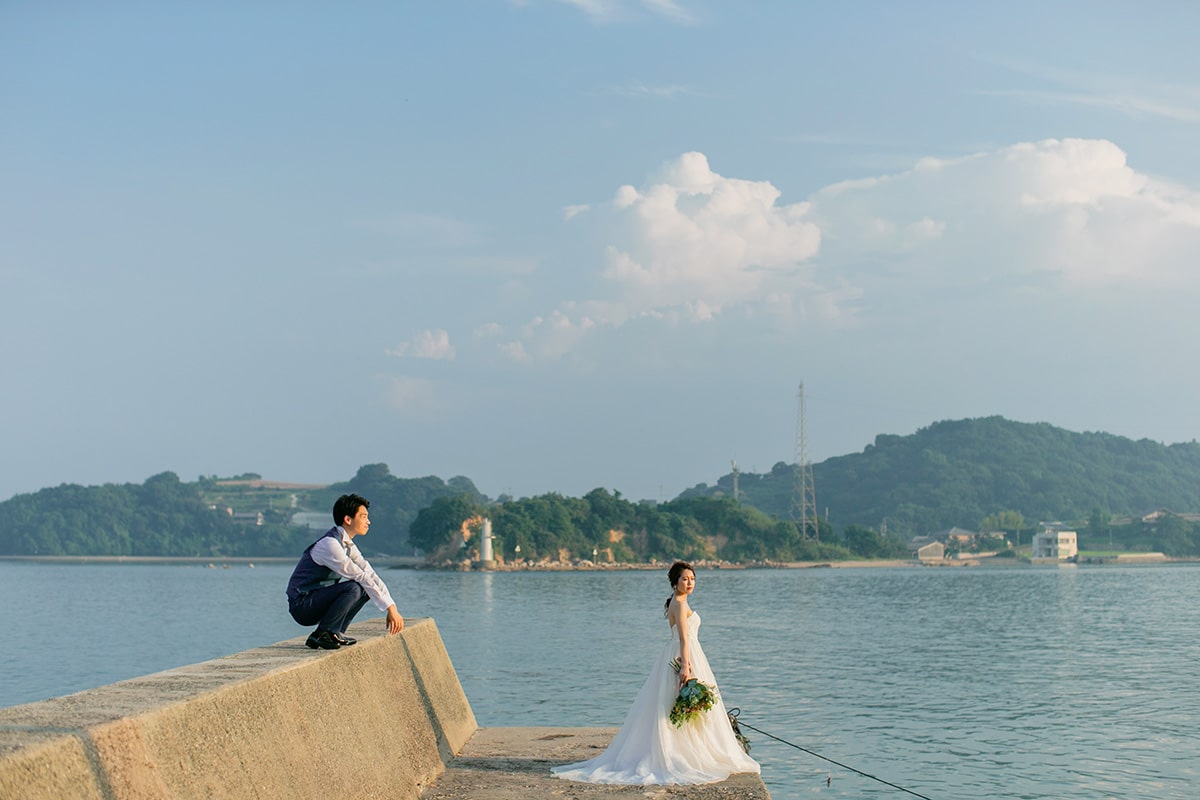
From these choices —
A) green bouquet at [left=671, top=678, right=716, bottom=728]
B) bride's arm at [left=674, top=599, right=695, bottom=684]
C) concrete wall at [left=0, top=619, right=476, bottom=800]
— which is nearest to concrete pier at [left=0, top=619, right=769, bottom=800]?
concrete wall at [left=0, top=619, right=476, bottom=800]

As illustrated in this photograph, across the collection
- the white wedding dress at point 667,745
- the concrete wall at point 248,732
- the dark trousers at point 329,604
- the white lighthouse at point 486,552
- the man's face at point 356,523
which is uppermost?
the man's face at point 356,523

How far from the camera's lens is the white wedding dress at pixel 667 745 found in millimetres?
9547

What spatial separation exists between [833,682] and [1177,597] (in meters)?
79.0

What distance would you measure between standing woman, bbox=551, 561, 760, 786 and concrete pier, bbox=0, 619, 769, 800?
238mm

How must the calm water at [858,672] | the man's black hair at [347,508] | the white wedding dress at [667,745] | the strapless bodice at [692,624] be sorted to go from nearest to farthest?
the man's black hair at [347,508], the white wedding dress at [667,745], the strapless bodice at [692,624], the calm water at [858,672]

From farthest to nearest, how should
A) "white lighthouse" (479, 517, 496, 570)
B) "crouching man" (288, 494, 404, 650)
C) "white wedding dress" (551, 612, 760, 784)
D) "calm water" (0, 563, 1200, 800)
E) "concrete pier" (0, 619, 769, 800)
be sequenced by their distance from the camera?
"white lighthouse" (479, 517, 496, 570), "calm water" (0, 563, 1200, 800), "white wedding dress" (551, 612, 760, 784), "crouching man" (288, 494, 404, 650), "concrete pier" (0, 619, 769, 800)

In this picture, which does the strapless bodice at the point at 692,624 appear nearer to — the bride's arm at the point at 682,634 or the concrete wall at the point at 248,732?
the bride's arm at the point at 682,634

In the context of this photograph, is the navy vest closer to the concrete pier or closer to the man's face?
the man's face

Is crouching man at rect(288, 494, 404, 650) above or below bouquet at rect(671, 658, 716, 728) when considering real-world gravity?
above

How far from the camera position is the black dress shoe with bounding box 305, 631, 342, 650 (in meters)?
8.73

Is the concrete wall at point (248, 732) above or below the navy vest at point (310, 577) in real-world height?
below

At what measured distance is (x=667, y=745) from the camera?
9609mm

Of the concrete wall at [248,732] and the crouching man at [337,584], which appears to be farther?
the crouching man at [337,584]

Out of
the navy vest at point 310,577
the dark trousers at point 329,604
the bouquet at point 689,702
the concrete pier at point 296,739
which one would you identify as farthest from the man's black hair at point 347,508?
the bouquet at point 689,702
